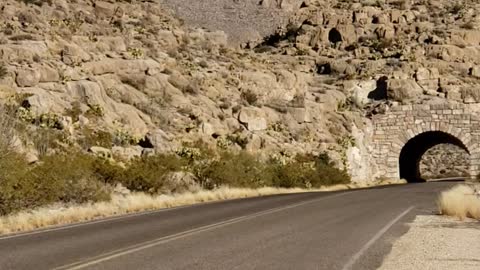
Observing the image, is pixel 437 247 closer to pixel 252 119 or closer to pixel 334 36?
pixel 252 119

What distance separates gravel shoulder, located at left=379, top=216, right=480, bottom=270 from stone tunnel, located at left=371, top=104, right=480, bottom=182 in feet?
92.3

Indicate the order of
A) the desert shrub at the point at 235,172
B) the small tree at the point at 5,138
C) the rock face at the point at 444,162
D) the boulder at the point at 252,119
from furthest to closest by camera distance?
1. the rock face at the point at 444,162
2. the boulder at the point at 252,119
3. the desert shrub at the point at 235,172
4. the small tree at the point at 5,138

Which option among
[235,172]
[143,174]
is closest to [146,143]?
[235,172]

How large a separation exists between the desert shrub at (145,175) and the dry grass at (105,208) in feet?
2.59

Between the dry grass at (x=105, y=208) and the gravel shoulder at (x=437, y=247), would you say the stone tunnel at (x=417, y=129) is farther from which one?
the gravel shoulder at (x=437, y=247)

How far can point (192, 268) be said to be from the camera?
8938 mm

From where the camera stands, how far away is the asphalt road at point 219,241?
31.0ft

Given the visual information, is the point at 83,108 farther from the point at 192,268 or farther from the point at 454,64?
the point at 454,64

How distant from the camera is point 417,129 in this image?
1724 inches

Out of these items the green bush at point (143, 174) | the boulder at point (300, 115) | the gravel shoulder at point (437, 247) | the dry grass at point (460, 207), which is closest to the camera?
the gravel shoulder at point (437, 247)

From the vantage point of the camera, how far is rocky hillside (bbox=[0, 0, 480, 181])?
31.1m

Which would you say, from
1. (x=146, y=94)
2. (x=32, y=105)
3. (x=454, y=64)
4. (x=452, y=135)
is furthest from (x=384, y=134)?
(x=32, y=105)

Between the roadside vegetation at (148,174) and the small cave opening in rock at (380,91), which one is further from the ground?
the small cave opening in rock at (380,91)

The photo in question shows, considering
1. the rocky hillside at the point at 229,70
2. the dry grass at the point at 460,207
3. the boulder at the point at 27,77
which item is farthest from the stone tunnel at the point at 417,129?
the dry grass at the point at 460,207
